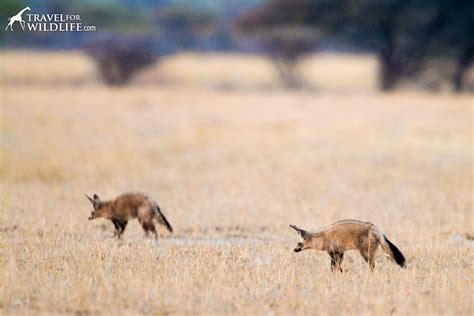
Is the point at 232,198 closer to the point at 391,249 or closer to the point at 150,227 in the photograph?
the point at 150,227

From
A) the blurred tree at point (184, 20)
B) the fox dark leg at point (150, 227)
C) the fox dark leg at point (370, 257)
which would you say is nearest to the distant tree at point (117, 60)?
the blurred tree at point (184, 20)

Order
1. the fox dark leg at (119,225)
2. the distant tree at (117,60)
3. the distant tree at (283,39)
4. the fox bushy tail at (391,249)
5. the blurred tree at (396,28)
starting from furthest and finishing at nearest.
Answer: the distant tree at (283,39)
the distant tree at (117,60)
the blurred tree at (396,28)
the fox dark leg at (119,225)
the fox bushy tail at (391,249)

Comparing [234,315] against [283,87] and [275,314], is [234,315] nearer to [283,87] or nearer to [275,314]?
[275,314]

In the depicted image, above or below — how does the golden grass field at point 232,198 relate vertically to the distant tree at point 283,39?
below

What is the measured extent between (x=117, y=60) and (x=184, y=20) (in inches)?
1026

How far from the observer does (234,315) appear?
7.22 m

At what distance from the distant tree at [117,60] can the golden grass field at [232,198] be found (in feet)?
27.4

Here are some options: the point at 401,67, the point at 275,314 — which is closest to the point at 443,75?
the point at 401,67

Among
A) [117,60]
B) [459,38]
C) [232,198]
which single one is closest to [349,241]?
[232,198]

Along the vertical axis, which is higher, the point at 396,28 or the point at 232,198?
the point at 396,28

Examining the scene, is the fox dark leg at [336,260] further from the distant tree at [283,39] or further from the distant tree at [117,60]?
the distant tree at [283,39]

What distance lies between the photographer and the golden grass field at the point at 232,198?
25.7 ft

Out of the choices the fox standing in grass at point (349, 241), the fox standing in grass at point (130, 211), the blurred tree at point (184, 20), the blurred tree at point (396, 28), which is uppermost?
the blurred tree at point (184, 20)

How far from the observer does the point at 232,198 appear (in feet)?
45.3
